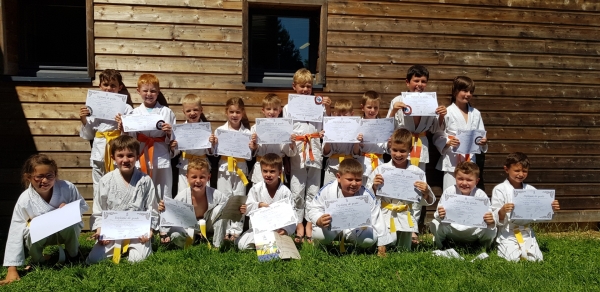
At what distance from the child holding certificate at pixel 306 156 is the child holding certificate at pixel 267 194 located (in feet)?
1.95

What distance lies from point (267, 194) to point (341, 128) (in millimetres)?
1263

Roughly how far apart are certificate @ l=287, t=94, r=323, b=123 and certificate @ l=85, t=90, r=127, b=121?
6.80ft

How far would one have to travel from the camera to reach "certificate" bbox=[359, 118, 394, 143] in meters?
6.07

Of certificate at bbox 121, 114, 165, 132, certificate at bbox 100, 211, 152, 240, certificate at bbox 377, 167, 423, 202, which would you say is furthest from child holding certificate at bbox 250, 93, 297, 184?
certificate at bbox 100, 211, 152, 240

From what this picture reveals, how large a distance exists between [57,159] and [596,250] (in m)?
6.95

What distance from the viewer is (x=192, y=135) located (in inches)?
235

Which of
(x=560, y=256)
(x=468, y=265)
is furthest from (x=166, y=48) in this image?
(x=560, y=256)

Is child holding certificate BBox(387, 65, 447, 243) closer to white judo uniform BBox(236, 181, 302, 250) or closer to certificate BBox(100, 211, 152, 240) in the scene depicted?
white judo uniform BBox(236, 181, 302, 250)

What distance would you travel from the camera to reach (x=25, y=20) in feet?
21.5

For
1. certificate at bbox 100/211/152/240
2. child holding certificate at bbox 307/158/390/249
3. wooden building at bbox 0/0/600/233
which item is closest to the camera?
certificate at bbox 100/211/152/240

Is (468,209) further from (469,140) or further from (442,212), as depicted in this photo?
(469,140)

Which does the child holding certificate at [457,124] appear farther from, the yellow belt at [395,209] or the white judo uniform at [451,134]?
the yellow belt at [395,209]

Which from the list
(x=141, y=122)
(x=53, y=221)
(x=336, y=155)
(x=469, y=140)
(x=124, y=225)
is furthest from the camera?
(x=469, y=140)

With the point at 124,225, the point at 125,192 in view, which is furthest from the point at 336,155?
the point at 124,225
